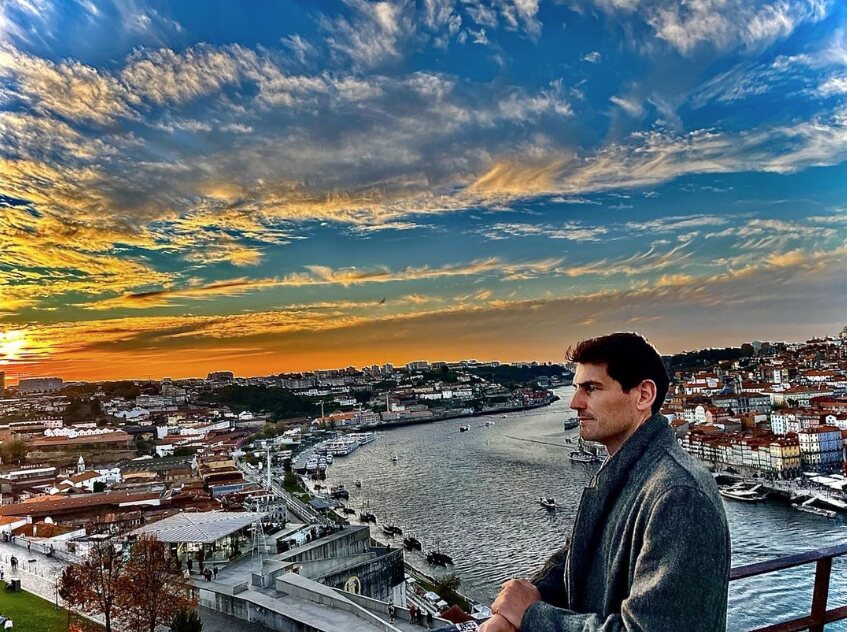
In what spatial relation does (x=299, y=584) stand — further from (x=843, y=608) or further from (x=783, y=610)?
(x=843, y=608)

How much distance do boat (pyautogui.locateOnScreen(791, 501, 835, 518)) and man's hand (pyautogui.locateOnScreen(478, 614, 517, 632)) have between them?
12209mm

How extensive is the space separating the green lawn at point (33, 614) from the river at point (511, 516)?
12.2ft

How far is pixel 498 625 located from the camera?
49 cm

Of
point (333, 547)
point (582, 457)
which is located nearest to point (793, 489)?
point (582, 457)

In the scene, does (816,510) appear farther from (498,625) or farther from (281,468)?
(281,468)

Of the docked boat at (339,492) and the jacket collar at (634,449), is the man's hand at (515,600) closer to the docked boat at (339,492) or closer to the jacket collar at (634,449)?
the jacket collar at (634,449)

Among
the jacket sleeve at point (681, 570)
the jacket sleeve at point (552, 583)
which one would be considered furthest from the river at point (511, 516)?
the jacket sleeve at point (681, 570)

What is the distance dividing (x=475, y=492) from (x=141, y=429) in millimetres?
16037

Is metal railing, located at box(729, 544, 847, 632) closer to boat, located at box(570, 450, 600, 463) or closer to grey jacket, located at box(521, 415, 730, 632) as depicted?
grey jacket, located at box(521, 415, 730, 632)

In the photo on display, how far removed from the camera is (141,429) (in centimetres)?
2469

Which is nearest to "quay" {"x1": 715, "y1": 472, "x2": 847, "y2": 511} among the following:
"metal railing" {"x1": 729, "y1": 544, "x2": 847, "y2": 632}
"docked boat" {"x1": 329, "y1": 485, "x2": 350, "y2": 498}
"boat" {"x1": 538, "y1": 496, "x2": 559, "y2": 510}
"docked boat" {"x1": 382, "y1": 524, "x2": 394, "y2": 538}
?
"boat" {"x1": 538, "y1": 496, "x2": 559, "y2": 510}

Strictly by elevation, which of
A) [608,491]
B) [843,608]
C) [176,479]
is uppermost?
[608,491]

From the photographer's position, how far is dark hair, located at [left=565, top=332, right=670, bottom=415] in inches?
20.6

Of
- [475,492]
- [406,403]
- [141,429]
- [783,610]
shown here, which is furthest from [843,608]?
[406,403]
